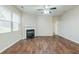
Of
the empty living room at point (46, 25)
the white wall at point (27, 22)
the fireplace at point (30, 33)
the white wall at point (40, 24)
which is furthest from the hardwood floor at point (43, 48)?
the white wall at point (40, 24)

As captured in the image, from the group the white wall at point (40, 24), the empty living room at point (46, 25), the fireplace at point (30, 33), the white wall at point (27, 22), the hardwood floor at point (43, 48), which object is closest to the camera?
the hardwood floor at point (43, 48)

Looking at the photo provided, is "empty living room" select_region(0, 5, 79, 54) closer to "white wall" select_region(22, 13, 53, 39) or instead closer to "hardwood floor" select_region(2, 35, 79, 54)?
"white wall" select_region(22, 13, 53, 39)

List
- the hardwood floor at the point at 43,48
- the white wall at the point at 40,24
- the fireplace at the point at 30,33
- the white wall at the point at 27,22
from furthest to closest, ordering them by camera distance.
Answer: the fireplace at the point at 30,33 → the white wall at the point at 40,24 → the white wall at the point at 27,22 → the hardwood floor at the point at 43,48

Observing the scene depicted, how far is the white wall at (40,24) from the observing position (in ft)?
27.4

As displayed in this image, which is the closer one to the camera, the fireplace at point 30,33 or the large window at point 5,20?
the large window at point 5,20

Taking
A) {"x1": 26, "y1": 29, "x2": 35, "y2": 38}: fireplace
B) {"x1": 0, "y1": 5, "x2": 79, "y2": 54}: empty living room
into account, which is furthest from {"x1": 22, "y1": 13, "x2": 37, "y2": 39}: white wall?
{"x1": 26, "y1": 29, "x2": 35, "y2": 38}: fireplace

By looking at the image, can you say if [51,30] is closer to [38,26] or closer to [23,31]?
[38,26]

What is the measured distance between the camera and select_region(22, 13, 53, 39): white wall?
27.4 feet

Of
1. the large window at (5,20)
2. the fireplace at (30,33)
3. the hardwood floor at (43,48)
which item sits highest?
the large window at (5,20)

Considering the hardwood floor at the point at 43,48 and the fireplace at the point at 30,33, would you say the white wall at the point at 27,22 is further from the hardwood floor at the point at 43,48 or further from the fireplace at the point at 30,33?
the hardwood floor at the point at 43,48

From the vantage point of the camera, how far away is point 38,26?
9.69m

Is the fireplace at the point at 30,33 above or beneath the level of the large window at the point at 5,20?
beneath
